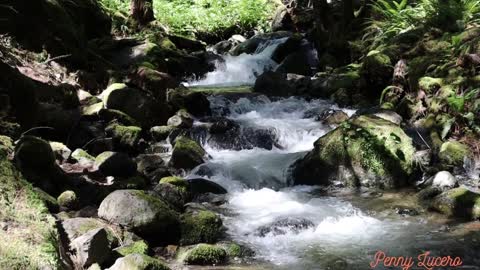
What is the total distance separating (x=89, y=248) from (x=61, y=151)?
398 cm

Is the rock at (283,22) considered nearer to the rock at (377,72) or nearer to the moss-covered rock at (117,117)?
the rock at (377,72)

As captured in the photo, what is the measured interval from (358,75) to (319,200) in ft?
20.5

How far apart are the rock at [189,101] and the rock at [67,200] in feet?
17.6

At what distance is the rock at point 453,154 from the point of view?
8234 mm

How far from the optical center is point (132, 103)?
34.3 ft

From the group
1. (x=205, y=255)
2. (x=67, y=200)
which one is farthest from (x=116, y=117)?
(x=205, y=255)

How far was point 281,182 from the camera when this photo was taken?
863 centimetres

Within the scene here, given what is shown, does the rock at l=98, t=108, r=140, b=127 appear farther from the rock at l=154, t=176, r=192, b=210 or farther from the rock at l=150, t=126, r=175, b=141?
the rock at l=154, t=176, r=192, b=210

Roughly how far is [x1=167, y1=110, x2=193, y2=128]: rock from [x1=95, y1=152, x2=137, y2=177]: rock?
271 centimetres

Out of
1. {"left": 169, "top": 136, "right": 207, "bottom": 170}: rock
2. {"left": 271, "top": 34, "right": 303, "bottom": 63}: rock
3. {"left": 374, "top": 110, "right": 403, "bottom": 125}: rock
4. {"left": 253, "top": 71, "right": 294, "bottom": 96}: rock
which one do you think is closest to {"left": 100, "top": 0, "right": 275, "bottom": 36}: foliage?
{"left": 271, "top": 34, "right": 303, "bottom": 63}: rock

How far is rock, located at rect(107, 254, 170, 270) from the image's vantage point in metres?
4.55

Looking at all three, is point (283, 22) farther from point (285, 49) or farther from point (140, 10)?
point (140, 10)

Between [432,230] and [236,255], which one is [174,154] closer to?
[236,255]

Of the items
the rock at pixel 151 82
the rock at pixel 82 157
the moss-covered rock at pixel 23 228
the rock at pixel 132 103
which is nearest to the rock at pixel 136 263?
the moss-covered rock at pixel 23 228
